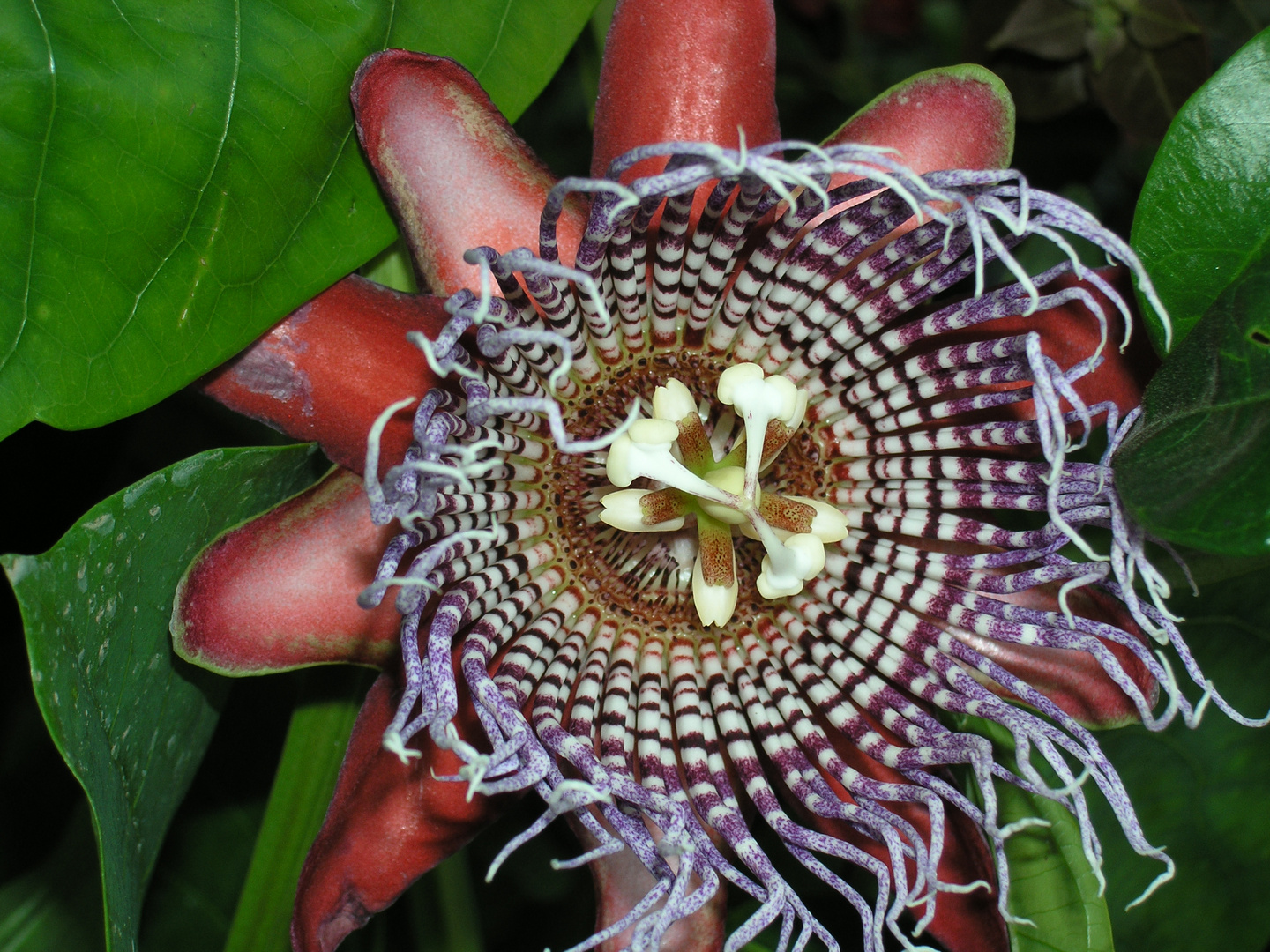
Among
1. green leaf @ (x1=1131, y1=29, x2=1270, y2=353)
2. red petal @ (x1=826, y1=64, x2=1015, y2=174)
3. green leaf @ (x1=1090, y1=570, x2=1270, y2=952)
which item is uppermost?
red petal @ (x1=826, y1=64, x2=1015, y2=174)

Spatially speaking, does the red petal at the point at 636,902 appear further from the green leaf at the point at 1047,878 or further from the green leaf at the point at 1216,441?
the green leaf at the point at 1216,441

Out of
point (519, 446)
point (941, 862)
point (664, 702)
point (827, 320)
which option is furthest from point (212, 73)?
point (941, 862)

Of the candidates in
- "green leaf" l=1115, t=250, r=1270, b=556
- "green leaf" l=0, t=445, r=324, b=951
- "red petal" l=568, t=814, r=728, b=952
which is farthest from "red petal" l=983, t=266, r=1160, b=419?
"green leaf" l=0, t=445, r=324, b=951

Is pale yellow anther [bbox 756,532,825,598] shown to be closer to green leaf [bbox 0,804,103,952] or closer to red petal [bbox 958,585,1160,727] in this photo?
red petal [bbox 958,585,1160,727]

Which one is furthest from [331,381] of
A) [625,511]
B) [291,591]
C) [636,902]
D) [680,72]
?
[636,902]

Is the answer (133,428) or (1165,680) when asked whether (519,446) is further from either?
(1165,680)

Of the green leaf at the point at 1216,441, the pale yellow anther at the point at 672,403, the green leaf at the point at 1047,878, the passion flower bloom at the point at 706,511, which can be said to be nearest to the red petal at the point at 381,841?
the passion flower bloom at the point at 706,511
